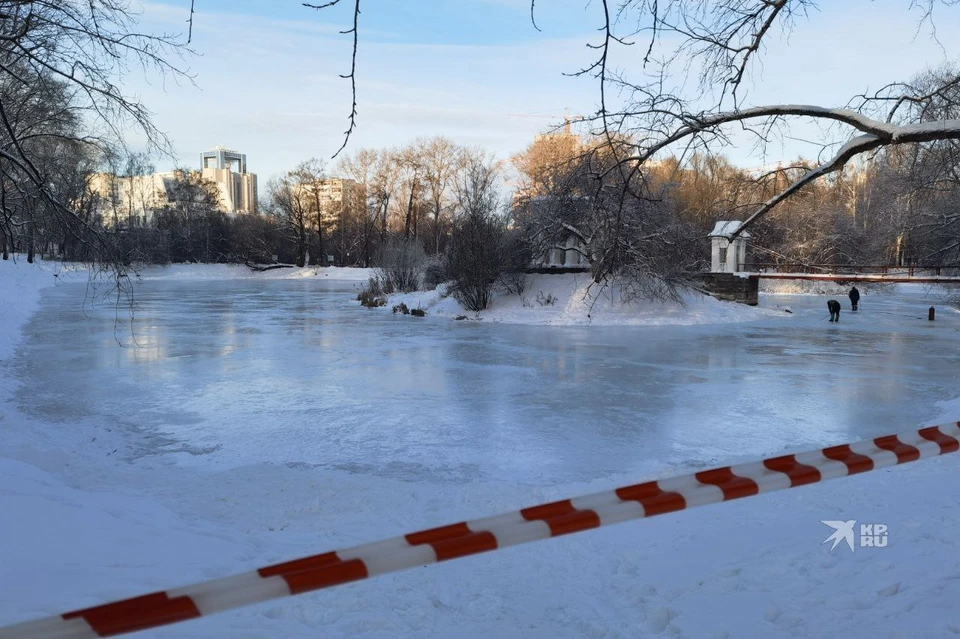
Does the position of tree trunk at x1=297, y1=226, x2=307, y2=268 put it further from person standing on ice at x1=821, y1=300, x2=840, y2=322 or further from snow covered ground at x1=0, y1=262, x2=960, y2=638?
snow covered ground at x1=0, y1=262, x2=960, y2=638

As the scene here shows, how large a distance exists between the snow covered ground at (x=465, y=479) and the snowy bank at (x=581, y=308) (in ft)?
30.6

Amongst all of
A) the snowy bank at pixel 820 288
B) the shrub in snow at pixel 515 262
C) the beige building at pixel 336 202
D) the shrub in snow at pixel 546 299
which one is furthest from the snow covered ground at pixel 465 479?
the beige building at pixel 336 202

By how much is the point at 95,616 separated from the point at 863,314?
34815mm

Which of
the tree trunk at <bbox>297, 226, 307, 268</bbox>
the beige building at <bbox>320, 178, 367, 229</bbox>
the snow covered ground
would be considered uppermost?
the beige building at <bbox>320, 178, 367, 229</bbox>

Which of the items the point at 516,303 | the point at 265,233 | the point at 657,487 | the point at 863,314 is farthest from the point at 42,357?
the point at 265,233

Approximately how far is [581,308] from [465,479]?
21521 millimetres

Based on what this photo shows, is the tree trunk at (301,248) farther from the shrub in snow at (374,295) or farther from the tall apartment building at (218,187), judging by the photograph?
the shrub in snow at (374,295)

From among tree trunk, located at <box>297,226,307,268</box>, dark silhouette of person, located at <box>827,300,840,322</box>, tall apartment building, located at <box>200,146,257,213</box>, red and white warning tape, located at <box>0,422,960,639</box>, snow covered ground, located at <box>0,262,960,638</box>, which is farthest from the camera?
tall apartment building, located at <box>200,146,257,213</box>

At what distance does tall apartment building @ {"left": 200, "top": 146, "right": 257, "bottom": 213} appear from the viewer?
455ft

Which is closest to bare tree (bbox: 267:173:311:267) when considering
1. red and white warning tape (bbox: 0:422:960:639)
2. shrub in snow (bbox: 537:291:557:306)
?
shrub in snow (bbox: 537:291:557:306)

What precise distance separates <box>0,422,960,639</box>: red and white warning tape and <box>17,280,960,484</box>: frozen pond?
4.09 metres

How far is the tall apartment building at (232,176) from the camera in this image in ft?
455

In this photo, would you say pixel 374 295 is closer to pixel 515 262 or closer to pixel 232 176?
pixel 515 262

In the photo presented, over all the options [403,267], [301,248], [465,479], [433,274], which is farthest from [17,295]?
[301,248]
